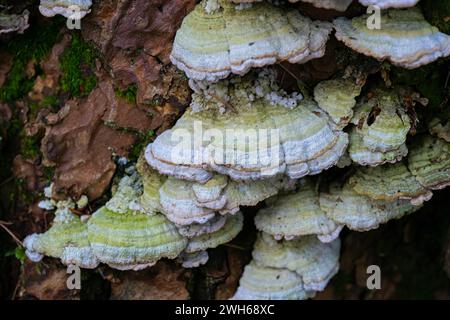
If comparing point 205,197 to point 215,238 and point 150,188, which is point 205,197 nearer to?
point 150,188

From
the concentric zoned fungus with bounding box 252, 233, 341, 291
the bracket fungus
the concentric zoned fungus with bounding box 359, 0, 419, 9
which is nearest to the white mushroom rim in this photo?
the bracket fungus

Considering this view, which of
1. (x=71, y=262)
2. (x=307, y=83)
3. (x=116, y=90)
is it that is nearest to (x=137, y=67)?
(x=116, y=90)

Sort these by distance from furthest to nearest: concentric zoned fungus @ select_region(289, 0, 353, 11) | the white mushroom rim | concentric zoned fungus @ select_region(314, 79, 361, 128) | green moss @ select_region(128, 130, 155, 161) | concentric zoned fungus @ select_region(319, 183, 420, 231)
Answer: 1. green moss @ select_region(128, 130, 155, 161)
2. concentric zoned fungus @ select_region(319, 183, 420, 231)
3. concentric zoned fungus @ select_region(314, 79, 361, 128)
4. the white mushroom rim
5. concentric zoned fungus @ select_region(289, 0, 353, 11)

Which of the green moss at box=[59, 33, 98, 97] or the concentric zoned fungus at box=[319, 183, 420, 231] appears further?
the green moss at box=[59, 33, 98, 97]

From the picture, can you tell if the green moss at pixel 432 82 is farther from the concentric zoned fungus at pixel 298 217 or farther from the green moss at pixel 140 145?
the green moss at pixel 140 145

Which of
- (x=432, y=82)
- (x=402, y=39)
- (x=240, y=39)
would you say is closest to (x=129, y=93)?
(x=240, y=39)

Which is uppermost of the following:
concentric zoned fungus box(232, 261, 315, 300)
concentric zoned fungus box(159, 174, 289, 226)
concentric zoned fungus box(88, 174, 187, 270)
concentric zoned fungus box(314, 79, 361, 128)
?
concentric zoned fungus box(314, 79, 361, 128)

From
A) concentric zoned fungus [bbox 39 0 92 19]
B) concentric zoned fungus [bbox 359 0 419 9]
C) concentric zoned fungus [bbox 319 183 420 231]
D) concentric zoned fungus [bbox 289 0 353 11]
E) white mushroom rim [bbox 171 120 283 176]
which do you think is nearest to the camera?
concentric zoned fungus [bbox 359 0 419 9]

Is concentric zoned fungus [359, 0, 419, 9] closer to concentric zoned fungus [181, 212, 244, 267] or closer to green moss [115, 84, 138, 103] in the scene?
green moss [115, 84, 138, 103]
